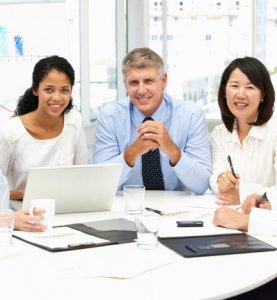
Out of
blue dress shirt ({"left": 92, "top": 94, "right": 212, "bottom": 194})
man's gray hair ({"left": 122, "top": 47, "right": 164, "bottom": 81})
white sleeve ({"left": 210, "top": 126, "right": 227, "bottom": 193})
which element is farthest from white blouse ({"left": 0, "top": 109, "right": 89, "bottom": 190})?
white sleeve ({"left": 210, "top": 126, "right": 227, "bottom": 193})

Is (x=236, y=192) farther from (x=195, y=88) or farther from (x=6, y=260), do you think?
(x=195, y=88)

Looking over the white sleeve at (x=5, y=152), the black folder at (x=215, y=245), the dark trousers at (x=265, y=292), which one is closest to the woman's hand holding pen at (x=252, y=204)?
the black folder at (x=215, y=245)

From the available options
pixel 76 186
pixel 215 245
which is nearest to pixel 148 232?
pixel 215 245

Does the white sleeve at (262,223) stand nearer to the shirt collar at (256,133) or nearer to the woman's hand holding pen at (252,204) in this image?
the woman's hand holding pen at (252,204)

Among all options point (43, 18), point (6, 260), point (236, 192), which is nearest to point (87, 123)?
point (43, 18)

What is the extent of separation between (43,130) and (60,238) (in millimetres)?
1051

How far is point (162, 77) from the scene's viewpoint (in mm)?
3004

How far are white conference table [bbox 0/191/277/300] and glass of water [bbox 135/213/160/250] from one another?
2cm

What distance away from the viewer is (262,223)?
2012 mm

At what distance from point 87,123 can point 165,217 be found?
2.24m

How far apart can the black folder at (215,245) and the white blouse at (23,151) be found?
1097 mm

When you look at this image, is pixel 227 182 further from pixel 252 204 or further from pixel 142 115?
pixel 142 115

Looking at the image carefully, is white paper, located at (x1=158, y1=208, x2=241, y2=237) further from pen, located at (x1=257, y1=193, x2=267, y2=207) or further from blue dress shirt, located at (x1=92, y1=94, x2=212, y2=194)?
blue dress shirt, located at (x1=92, y1=94, x2=212, y2=194)

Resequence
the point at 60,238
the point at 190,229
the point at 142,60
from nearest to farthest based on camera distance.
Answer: the point at 60,238, the point at 190,229, the point at 142,60
